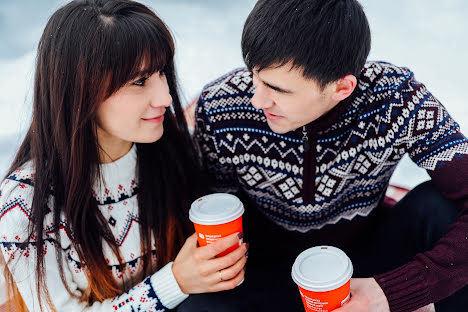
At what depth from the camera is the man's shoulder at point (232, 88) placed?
4.56 ft

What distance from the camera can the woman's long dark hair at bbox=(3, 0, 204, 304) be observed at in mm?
1100

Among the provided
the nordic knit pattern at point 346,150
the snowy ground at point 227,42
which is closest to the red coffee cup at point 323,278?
the nordic knit pattern at point 346,150

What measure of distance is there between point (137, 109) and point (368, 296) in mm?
720

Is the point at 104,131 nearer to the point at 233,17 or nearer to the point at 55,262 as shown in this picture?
the point at 55,262

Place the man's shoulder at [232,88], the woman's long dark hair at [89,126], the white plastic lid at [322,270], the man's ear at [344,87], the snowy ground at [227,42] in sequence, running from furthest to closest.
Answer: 1. the snowy ground at [227,42]
2. the man's shoulder at [232,88]
3. the man's ear at [344,87]
4. the woman's long dark hair at [89,126]
5. the white plastic lid at [322,270]

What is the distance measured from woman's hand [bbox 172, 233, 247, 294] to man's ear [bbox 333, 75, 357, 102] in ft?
1.47

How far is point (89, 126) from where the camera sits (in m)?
1.21

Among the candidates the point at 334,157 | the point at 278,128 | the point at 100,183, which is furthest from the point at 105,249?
the point at 334,157

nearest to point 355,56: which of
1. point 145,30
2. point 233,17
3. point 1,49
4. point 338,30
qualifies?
point 338,30

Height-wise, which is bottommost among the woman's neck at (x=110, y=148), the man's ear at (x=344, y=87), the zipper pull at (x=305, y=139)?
the zipper pull at (x=305, y=139)

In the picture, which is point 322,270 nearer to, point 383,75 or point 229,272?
point 229,272

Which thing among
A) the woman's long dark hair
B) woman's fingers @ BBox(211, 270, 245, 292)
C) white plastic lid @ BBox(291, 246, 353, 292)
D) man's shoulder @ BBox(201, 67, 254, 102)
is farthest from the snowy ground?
white plastic lid @ BBox(291, 246, 353, 292)

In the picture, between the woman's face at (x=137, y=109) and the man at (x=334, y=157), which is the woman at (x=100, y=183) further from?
the man at (x=334, y=157)

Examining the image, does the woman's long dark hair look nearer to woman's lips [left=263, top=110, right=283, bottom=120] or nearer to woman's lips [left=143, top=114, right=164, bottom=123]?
woman's lips [left=143, top=114, right=164, bottom=123]
